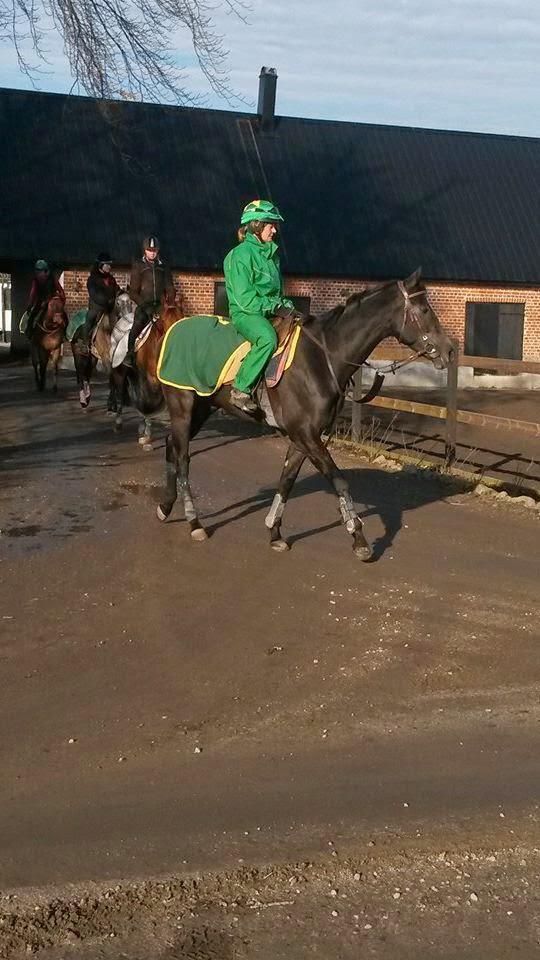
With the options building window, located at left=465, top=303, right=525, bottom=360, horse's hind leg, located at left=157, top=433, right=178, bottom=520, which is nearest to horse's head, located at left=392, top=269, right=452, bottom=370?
horse's hind leg, located at left=157, top=433, right=178, bottom=520

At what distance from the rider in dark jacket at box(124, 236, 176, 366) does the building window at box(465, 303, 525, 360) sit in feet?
75.4

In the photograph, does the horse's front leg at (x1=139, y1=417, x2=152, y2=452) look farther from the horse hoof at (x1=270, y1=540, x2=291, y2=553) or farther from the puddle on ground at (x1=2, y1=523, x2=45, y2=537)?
the horse hoof at (x1=270, y1=540, x2=291, y2=553)

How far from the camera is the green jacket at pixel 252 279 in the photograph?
29.8ft

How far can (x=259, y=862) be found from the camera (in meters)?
4.42

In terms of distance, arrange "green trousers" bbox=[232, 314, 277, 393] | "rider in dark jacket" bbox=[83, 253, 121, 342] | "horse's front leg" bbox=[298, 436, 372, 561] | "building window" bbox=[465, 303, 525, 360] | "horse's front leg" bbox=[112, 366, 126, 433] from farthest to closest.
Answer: "building window" bbox=[465, 303, 525, 360] → "rider in dark jacket" bbox=[83, 253, 121, 342] → "horse's front leg" bbox=[112, 366, 126, 433] → "green trousers" bbox=[232, 314, 277, 393] → "horse's front leg" bbox=[298, 436, 372, 561]

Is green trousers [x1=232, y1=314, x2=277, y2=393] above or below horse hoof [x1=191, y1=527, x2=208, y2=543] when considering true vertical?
above

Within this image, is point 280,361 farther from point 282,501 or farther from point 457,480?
point 457,480

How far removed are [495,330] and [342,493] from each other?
28.4 meters

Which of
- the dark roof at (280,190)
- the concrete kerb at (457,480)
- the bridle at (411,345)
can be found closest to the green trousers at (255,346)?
the bridle at (411,345)

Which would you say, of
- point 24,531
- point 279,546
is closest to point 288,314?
point 279,546

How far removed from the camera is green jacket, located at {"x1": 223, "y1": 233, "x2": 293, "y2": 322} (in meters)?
9.07

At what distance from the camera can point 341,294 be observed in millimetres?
34250

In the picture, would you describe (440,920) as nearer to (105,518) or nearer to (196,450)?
(105,518)

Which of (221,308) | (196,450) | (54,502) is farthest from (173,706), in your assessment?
(221,308)
